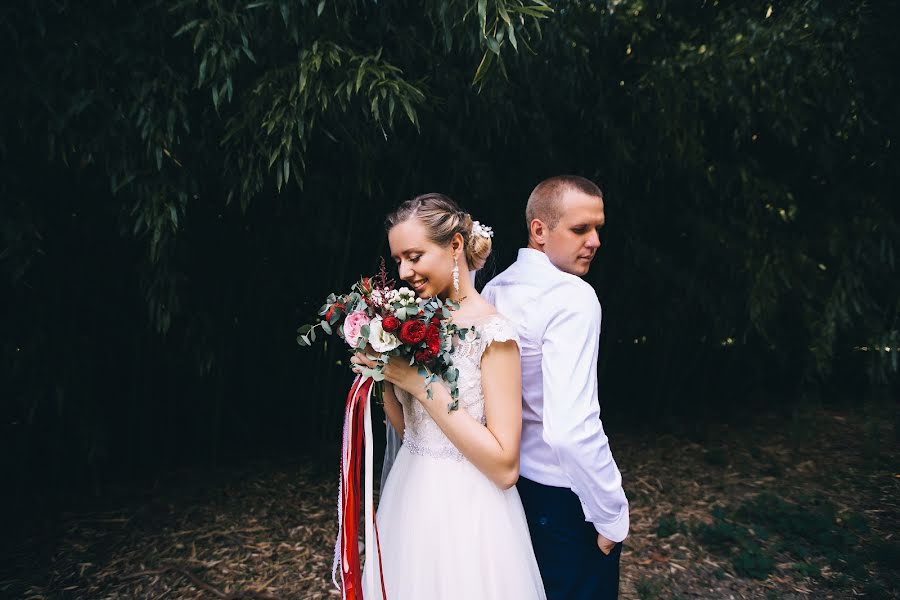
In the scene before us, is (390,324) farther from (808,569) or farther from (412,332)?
(808,569)

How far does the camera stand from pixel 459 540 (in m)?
1.45

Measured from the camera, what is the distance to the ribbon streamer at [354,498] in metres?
1.44

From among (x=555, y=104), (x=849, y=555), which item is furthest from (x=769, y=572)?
(x=555, y=104)

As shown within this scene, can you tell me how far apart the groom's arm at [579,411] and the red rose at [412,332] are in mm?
295

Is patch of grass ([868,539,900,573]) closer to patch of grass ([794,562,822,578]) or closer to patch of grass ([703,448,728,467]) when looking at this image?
patch of grass ([794,562,822,578])

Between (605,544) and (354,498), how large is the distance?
0.57 m

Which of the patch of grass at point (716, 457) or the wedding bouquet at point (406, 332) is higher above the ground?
the wedding bouquet at point (406, 332)

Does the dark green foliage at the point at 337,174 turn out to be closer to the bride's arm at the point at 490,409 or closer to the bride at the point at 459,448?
the bride at the point at 459,448

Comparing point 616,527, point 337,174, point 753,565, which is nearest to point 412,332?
point 616,527

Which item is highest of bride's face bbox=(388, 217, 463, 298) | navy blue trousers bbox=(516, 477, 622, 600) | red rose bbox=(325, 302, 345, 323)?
bride's face bbox=(388, 217, 463, 298)

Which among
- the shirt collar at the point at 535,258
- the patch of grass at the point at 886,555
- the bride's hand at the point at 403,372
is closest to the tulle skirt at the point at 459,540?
the bride's hand at the point at 403,372

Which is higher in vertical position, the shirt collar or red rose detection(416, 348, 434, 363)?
the shirt collar

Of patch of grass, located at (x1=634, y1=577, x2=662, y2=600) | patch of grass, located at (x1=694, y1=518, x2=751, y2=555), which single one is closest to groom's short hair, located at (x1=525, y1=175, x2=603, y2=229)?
patch of grass, located at (x1=634, y1=577, x2=662, y2=600)

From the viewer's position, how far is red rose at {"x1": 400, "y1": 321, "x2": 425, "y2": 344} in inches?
50.1
